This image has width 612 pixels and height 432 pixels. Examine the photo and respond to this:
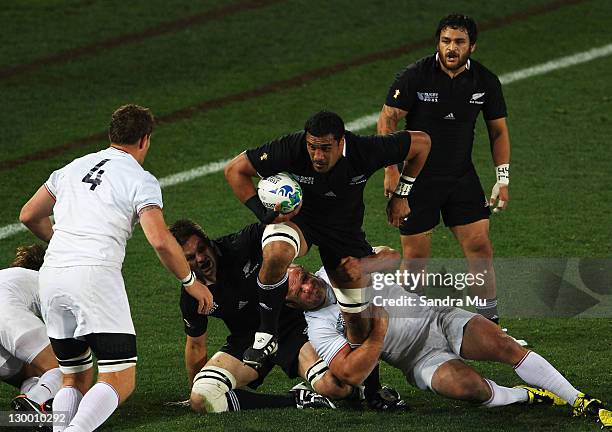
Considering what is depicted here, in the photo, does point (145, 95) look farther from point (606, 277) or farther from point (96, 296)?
point (96, 296)

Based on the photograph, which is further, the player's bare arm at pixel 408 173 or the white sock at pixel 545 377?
the player's bare arm at pixel 408 173

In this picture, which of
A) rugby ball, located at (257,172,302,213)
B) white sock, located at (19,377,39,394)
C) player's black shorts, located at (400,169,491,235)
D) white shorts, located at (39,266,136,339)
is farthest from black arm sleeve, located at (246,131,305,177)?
white sock, located at (19,377,39,394)

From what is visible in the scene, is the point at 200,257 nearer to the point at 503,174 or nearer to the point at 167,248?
the point at 167,248

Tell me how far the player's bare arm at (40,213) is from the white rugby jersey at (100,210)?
0.28 meters

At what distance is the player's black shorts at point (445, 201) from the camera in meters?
8.54

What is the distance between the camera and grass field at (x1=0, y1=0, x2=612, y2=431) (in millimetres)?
8133

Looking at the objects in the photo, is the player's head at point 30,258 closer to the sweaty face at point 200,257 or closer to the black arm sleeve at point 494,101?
the sweaty face at point 200,257

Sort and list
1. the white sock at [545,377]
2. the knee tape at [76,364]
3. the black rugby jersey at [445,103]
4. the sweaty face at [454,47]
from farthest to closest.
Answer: the black rugby jersey at [445,103]
the sweaty face at [454,47]
the white sock at [545,377]
the knee tape at [76,364]

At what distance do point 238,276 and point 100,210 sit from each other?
5.24 feet

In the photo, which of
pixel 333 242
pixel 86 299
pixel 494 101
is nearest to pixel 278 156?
pixel 333 242

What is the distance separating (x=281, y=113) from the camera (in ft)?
43.5

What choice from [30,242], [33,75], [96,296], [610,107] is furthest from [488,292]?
[33,75]

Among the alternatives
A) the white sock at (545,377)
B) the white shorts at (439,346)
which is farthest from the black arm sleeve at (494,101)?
the white sock at (545,377)

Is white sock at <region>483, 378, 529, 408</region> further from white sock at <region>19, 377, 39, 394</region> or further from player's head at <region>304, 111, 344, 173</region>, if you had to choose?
white sock at <region>19, 377, 39, 394</region>
